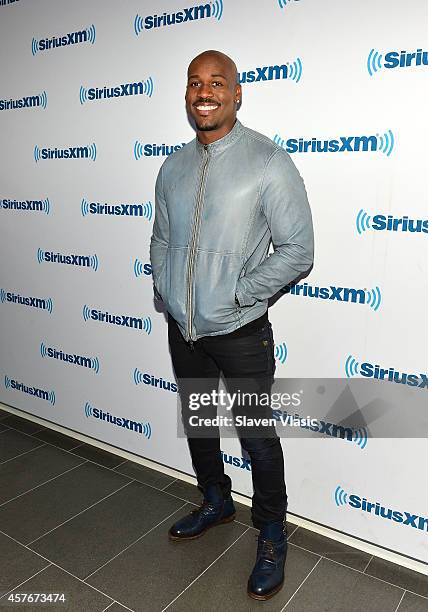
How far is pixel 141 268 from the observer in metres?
2.70

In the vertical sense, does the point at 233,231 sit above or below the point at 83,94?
below

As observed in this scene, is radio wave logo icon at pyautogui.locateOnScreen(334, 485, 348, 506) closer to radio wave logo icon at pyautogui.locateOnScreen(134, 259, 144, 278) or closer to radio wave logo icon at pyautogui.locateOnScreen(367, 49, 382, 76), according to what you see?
radio wave logo icon at pyautogui.locateOnScreen(134, 259, 144, 278)

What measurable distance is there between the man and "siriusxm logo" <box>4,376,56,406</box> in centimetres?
146

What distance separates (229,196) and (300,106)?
503 mm

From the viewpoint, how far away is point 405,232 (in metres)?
1.93

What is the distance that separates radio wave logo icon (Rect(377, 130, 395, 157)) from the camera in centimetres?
189

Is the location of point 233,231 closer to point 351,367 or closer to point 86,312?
point 351,367

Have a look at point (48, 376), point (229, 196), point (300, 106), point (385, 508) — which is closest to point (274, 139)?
point (300, 106)

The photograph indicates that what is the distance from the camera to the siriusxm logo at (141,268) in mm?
2672

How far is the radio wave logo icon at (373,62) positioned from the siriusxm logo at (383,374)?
1046 mm

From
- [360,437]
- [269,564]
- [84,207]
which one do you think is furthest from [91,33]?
[269,564]

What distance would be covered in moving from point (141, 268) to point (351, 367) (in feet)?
3.74

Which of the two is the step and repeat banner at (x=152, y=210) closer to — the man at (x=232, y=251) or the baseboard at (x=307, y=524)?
the baseboard at (x=307, y=524)

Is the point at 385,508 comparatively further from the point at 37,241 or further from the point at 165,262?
the point at 37,241
